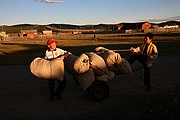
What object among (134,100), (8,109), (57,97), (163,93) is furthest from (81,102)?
(163,93)

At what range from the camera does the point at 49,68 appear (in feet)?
20.5

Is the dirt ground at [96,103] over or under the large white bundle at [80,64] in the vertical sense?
under

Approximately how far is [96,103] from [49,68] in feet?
4.89

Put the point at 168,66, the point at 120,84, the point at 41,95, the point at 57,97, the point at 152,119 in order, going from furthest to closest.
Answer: the point at 168,66, the point at 120,84, the point at 41,95, the point at 57,97, the point at 152,119

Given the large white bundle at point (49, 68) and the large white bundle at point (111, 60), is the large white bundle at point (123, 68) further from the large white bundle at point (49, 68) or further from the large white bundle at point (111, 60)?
the large white bundle at point (49, 68)

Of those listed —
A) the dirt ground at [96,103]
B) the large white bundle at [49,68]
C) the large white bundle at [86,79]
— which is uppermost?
the large white bundle at [49,68]

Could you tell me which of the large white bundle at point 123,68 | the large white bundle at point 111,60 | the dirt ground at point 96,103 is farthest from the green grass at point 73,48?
the large white bundle at point 111,60

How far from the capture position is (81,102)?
6449 mm

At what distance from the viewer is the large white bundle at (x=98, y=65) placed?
21.7ft

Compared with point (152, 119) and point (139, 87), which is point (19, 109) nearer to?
point (152, 119)

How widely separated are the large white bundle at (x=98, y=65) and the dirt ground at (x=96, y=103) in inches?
29.4

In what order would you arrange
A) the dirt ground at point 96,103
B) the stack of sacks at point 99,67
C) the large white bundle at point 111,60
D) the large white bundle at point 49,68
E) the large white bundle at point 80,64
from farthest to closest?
the large white bundle at point 111,60
the stack of sacks at point 99,67
the large white bundle at point 80,64
the large white bundle at point 49,68
the dirt ground at point 96,103

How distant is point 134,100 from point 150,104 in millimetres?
515

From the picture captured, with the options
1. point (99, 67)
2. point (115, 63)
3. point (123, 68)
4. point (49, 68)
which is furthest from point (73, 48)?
point (49, 68)
